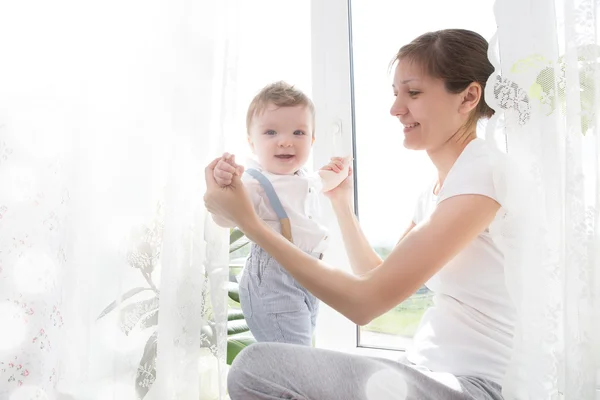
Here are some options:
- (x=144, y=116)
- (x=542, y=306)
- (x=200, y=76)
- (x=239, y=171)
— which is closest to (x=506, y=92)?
(x=542, y=306)

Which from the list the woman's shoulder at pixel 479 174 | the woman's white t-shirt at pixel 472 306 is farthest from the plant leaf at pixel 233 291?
the woman's shoulder at pixel 479 174

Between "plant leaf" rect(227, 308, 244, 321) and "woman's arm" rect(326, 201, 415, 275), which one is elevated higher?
"woman's arm" rect(326, 201, 415, 275)

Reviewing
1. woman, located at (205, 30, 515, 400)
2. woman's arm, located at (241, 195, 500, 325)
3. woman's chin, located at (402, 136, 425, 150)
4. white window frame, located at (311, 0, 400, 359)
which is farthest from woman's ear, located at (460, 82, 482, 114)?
white window frame, located at (311, 0, 400, 359)

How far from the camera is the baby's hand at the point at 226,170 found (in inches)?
42.9

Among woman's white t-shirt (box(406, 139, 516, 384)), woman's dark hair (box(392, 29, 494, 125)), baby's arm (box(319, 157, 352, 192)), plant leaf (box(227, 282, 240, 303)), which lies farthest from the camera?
plant leaf (box(227, 282, 240, 303))

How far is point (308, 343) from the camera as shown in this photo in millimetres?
1194

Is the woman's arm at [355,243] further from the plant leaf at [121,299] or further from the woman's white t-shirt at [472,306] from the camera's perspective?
the plant leaf at [121,299]

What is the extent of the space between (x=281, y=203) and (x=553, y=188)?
575mm

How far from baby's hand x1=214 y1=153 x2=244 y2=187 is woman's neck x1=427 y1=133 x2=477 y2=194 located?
43 cm

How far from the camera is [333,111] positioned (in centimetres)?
154

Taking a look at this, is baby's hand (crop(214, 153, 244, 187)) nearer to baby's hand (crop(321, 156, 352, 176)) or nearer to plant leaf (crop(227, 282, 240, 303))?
baby's hand (crop(321, 156, 352, 176))

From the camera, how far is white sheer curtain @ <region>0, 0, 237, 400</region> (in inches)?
44.0

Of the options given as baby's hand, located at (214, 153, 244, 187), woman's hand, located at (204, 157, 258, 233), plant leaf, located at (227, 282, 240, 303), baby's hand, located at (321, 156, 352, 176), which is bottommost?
plant leaf, located at (227, 282, 240, 303)

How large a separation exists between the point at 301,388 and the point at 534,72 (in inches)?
26.0
